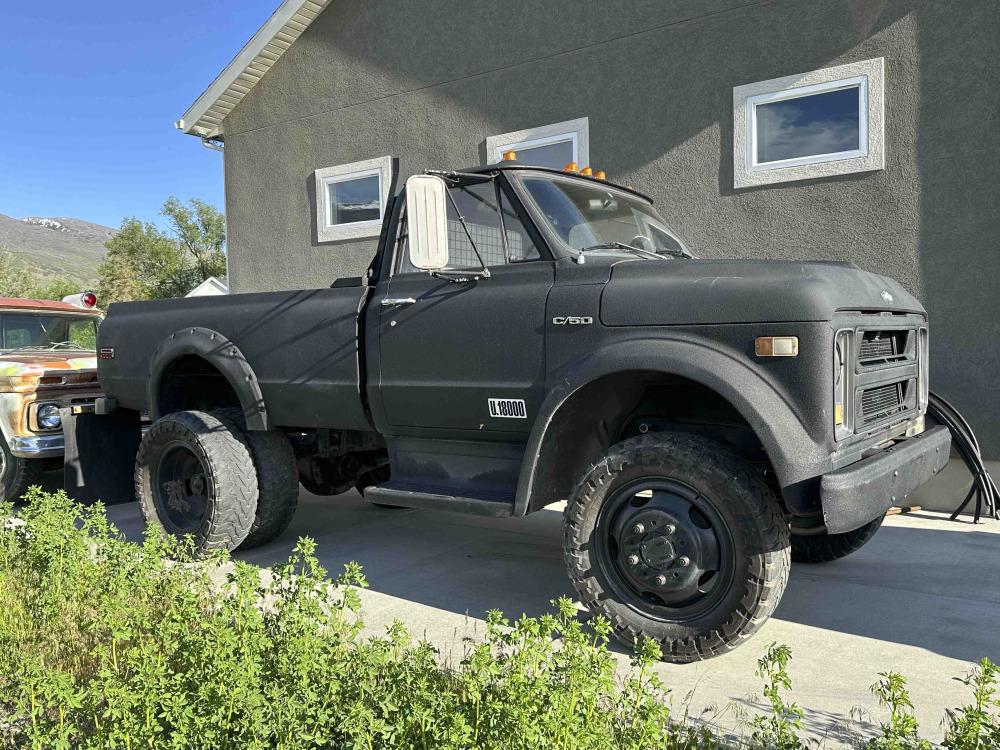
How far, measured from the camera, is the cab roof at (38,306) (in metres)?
7.92

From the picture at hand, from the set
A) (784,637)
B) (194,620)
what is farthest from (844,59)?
(194,620)

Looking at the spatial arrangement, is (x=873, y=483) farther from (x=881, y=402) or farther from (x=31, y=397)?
(x=31, y=397)

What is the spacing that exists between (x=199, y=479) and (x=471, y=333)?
2.26 meters

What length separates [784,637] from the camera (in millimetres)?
3740

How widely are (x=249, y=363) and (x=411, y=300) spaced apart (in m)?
1.28

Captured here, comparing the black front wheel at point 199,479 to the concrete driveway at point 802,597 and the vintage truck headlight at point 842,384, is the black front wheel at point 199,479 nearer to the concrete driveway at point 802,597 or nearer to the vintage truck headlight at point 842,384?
the concrete driveway at point 802,597

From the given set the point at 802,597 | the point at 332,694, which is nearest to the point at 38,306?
the point at 332,694

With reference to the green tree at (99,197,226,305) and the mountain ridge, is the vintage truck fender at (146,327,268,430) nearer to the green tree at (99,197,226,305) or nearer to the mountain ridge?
the green tree at (99,197,226,305)

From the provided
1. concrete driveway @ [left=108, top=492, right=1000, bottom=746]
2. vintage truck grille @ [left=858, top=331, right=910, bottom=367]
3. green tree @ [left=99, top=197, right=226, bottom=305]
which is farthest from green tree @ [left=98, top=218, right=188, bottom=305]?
vintage truck grille @ [left=858, top=331, right=910, bottom=367]

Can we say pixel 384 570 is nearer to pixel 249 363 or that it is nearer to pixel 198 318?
pixel 249 363

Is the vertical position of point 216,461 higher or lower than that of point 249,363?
lower

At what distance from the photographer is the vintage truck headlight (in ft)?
10.3

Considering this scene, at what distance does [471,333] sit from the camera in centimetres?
404

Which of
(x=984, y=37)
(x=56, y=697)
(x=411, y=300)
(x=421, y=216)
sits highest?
(x=984, y=37)
